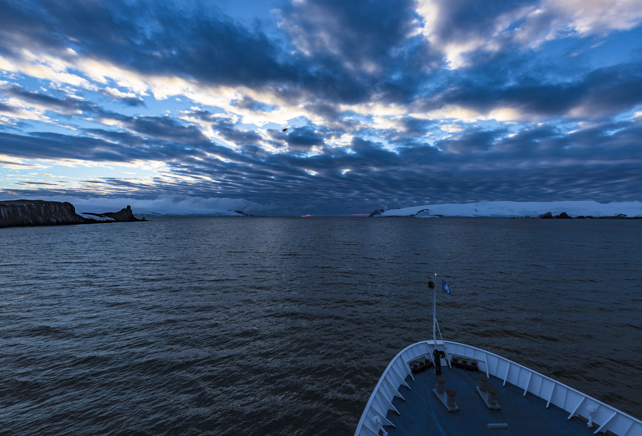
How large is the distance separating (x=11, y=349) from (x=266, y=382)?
848 inches

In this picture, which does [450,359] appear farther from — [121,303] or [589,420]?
[121,303]

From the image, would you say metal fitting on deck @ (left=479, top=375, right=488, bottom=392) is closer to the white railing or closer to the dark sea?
the white railing

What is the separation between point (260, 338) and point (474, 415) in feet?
55.3

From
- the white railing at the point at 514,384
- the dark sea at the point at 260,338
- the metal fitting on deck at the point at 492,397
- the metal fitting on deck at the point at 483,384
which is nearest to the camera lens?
the white railing at the point at 514,384

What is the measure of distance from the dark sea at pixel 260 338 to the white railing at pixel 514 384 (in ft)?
11.0

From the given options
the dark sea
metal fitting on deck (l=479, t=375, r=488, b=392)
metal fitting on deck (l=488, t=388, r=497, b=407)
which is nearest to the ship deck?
metal fitting on deck (l=488, t=388, r=497, b=407)

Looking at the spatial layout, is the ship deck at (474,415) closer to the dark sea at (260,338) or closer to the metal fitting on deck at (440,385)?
the metal fitting on deck at (440,385)

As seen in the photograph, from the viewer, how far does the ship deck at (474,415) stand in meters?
11.2

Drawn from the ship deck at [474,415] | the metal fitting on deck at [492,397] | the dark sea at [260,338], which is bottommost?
the dark sea at [260,338]

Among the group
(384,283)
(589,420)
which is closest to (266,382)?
(589,420)

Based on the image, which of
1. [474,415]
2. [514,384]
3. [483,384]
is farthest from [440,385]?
[514,384]

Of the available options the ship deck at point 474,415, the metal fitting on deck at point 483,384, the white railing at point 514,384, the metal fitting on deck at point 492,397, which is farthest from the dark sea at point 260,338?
the metal fitting on deck at point 492,397

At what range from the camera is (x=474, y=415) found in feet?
39.5

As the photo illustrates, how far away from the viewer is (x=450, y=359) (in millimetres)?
16516
